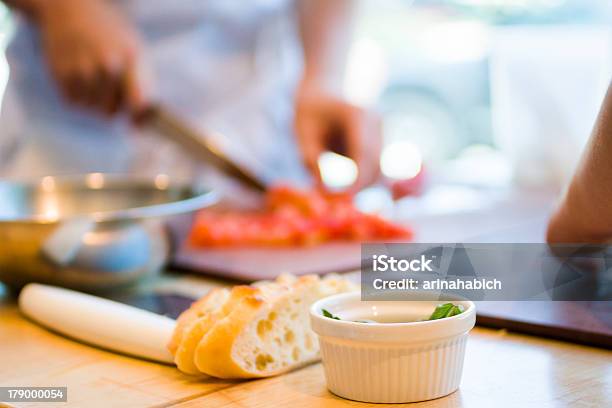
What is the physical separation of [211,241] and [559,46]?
986mm

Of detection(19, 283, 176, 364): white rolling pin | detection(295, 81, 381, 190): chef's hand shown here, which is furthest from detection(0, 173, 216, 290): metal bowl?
detection(295, 81, 381, 190): chef's hand

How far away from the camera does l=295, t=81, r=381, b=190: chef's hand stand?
1.78 meters

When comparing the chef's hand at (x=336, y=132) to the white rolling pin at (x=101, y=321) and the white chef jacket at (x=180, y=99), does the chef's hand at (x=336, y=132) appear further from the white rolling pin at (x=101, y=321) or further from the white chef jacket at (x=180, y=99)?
the white rolling pin at (x=101, y=321)

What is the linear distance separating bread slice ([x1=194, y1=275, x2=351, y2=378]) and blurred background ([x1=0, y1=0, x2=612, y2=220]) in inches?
38.7

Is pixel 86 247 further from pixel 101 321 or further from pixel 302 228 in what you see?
pixel 302 228

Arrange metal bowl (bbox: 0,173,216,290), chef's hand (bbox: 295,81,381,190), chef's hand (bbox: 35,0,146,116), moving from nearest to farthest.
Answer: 1. metal bowl (bbox: 0,173,216,290)
2. chef's hand (bbox: 35,0,146,116)
3. chef's hand (bbox: 295,81,381,190)

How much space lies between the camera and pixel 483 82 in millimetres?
5062

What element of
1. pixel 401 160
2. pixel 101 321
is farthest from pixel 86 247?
pixel 401 160

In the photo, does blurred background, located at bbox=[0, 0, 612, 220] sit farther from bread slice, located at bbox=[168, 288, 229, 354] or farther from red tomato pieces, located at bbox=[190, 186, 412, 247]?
bread slice, located at bbox=[168, 288, 229, 354]

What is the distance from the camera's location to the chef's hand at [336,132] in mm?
1781

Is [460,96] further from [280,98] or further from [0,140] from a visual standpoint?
[0,140]
